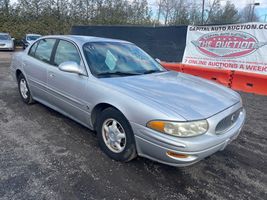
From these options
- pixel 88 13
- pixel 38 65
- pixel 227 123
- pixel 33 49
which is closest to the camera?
pixel 227 123

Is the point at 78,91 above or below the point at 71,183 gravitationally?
above

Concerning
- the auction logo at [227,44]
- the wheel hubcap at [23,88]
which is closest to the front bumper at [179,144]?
the wheel hubcap at [23,88]

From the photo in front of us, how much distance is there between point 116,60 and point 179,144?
1806 millimetres

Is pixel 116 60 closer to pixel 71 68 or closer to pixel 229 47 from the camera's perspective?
pixel 71 68

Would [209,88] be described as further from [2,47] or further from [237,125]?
[2,47]

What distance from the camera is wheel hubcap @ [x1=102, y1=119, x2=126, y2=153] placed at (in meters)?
2.97

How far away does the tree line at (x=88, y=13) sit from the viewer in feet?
84.7

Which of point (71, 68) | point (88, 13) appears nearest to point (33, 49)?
point (71, 68)

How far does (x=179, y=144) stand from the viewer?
7.93ft

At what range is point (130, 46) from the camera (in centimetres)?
433

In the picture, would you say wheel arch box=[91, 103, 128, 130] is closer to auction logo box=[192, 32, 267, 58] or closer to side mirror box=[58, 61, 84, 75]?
side mirror box=[58, 61, 84, 75]

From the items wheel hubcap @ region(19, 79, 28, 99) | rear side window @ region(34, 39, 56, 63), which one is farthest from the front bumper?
wheel hubcap @ region(19, 79, 28, 99)

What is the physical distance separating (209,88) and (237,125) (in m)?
0.62

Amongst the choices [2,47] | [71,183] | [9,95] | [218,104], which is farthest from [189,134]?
[2,47]
